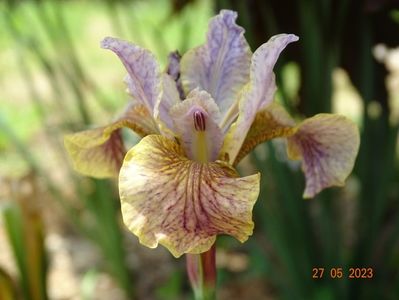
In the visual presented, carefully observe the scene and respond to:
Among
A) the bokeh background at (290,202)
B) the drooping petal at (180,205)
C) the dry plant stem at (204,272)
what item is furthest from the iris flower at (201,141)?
the bokeh background at (290,202)

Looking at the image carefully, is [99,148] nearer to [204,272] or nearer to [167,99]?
[167,99]

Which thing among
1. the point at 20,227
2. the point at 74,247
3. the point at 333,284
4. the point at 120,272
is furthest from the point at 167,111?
the point at 74,247

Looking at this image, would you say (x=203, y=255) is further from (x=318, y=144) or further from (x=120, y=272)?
(x=120, y=272)

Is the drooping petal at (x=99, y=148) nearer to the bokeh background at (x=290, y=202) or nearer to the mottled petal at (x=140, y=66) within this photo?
the mottled petal at (x=140, y=66)

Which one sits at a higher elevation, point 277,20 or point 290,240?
point 277,20

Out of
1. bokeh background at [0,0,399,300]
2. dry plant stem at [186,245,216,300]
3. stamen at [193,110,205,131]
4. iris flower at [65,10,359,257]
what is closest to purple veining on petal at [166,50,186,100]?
iris flower at [65,10,359,257]

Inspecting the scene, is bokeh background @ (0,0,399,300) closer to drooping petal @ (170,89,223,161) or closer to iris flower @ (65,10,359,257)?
iris flower @ (65,10,359,257)
